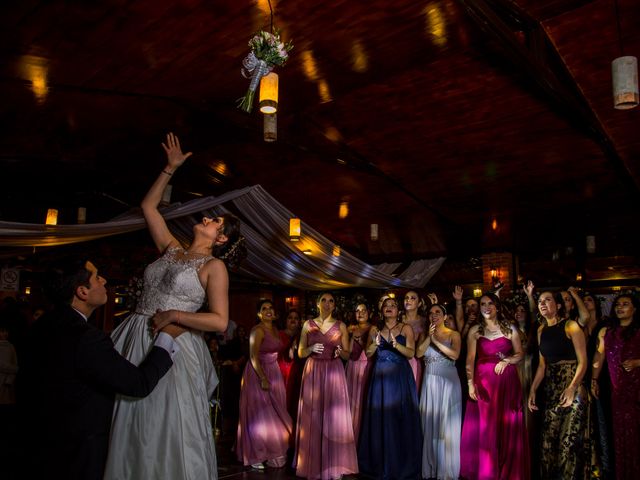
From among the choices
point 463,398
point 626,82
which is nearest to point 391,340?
point 463,398

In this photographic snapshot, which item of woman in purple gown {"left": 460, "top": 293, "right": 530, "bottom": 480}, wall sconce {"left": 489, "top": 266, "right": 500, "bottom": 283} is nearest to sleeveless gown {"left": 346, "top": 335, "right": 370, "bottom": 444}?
woman in purple gown {"left": 460, "top": 293, "right": 530, "bottom": 480}

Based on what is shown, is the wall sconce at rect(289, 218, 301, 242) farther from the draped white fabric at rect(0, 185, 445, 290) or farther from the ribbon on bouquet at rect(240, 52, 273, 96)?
the ribbon on bouquet at rect(240, 52, 273, 96)

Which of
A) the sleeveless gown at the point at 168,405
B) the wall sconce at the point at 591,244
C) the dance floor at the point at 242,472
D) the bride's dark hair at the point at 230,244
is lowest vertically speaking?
the dance floor at the point at 242,472

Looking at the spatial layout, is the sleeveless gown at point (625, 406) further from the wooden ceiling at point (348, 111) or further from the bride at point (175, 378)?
the bride at point (175, 378)

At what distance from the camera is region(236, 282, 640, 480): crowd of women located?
179 inches

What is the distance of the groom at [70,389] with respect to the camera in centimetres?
176

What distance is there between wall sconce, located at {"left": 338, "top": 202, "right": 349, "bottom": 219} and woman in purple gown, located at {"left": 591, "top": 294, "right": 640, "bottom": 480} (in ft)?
16.6

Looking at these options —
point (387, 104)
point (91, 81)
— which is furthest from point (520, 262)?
point (91, 81)

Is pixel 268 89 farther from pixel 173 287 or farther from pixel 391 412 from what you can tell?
pixel 391 412

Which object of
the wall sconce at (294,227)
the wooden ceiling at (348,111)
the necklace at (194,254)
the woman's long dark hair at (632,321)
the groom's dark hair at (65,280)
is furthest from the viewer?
the wall sconce at (294,227)

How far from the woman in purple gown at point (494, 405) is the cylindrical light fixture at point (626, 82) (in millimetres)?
2129

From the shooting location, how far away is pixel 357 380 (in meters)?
5.91

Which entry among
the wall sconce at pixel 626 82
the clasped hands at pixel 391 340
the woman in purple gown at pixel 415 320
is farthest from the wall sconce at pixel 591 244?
the wall sconce at pixel 626 82

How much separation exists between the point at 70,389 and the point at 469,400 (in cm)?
408
